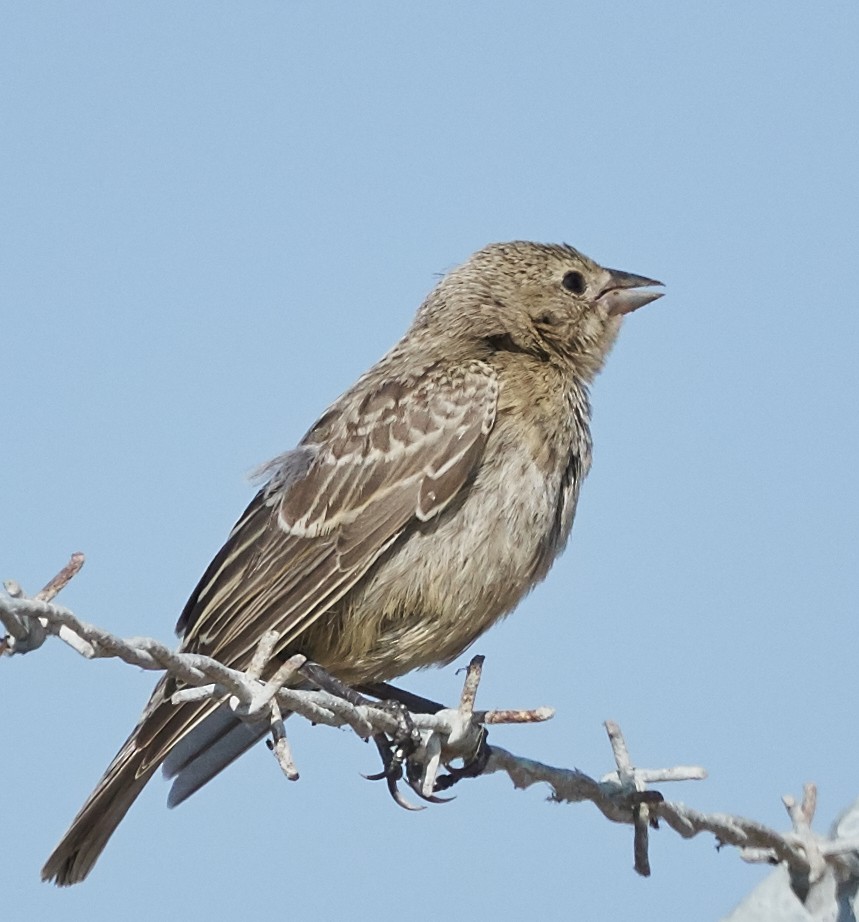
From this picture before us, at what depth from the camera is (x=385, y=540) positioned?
5875 mm

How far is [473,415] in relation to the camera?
238 inches

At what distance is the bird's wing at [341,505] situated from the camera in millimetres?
5855

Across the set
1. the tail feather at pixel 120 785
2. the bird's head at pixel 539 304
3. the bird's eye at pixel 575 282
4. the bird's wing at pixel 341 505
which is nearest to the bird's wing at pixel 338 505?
the bird's wing at pixel 341 505

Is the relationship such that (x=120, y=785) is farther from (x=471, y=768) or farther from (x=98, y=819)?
(x=471, y=768)

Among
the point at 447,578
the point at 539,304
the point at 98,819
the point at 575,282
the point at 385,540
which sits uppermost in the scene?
the point at 575,282

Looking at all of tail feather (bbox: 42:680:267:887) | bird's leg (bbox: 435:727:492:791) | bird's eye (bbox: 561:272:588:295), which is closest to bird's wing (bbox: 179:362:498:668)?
tail feather (bbox: 42:680:267:887)

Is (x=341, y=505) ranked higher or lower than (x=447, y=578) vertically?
higher

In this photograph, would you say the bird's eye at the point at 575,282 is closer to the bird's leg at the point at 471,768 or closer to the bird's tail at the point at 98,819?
the bird's leg at the point at 471,768

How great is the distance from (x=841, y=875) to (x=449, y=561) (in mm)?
1953

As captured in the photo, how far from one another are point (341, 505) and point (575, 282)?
1.84m

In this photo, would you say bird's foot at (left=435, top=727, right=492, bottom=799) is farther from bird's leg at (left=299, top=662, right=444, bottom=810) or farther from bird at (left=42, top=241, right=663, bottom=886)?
bird at (left=42, top=241, right=663, bottom=886)

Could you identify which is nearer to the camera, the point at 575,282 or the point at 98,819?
the point at 98,819

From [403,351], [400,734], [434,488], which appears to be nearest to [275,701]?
[400,734]

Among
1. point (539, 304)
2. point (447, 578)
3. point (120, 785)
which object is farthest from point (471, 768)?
point (539, 304)
